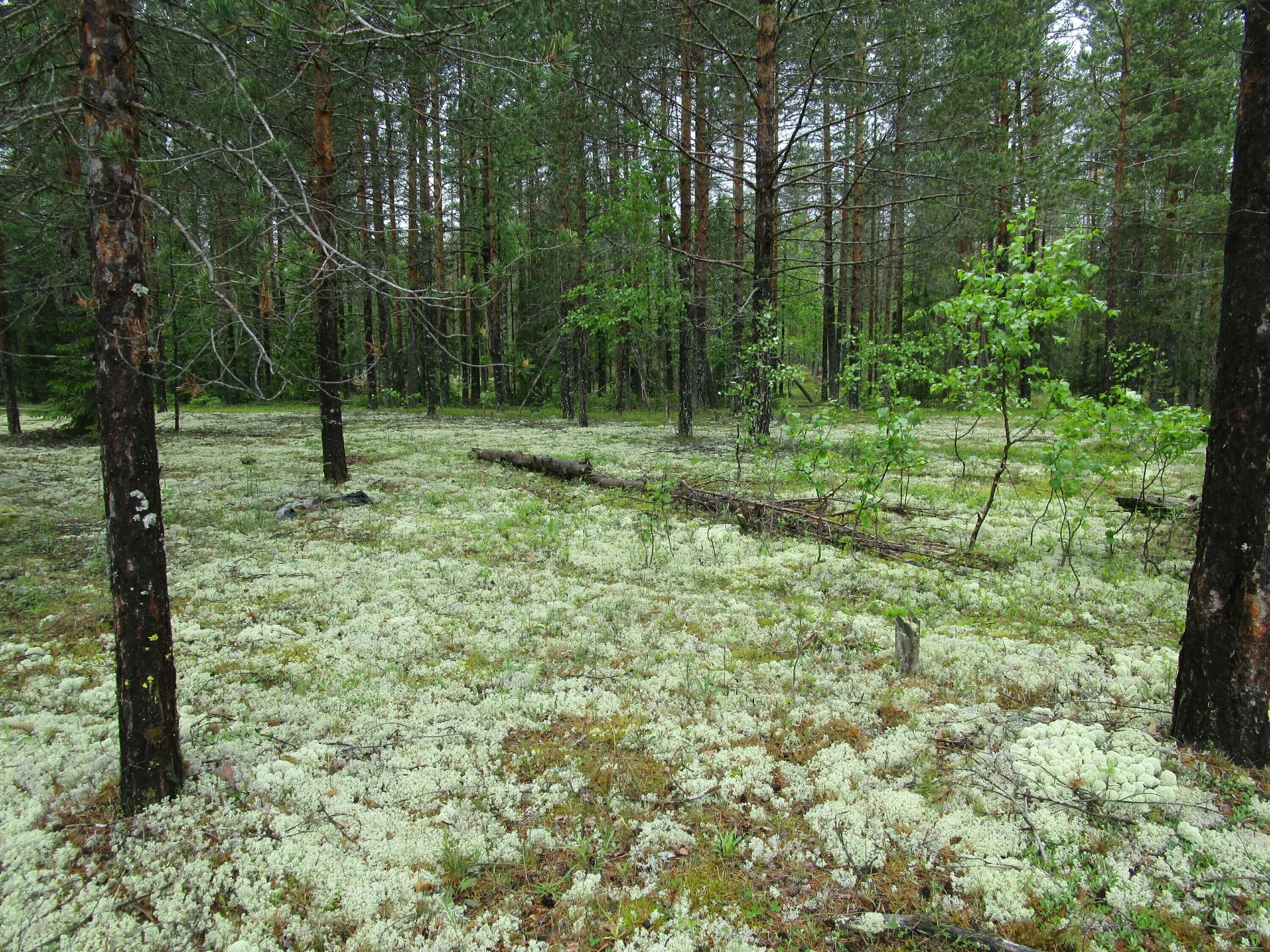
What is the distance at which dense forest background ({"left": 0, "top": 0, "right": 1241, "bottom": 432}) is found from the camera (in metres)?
3.71

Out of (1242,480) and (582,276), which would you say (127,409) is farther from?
(582,276)

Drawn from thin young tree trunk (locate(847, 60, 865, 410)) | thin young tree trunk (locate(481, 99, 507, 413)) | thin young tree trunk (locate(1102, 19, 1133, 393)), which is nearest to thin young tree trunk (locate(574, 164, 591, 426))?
thin young tree trunk (locate(481, 99, 507, 413))

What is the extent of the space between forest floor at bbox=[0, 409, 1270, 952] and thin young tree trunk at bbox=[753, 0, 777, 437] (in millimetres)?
5339

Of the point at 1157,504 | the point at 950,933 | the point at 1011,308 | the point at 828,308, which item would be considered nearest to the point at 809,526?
the point at 1011,308

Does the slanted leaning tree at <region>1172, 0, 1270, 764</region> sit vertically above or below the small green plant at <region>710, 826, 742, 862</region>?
above

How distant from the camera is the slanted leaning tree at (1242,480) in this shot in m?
2.87

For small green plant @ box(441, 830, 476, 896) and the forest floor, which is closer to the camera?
the forest floor

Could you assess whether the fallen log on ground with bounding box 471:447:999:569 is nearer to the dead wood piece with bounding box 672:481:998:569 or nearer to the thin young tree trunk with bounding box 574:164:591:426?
the dead wood piece with bounding box 672:481:998:569

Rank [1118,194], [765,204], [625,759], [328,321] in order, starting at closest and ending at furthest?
[625,759]
[328,321]
[765,204]
[1118,194]

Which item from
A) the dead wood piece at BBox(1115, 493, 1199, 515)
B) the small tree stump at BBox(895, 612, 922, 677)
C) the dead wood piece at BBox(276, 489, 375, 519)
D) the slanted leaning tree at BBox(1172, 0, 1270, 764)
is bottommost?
the small tree stump at BBox(895, 612, 922, 677)

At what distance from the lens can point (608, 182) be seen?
2159 cm

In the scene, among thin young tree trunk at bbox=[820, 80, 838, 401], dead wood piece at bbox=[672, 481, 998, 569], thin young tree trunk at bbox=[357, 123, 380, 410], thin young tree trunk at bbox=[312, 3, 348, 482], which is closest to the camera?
dead wood piece at bbox=[672, 481, 998, 569]

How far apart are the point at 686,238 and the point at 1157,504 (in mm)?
12681

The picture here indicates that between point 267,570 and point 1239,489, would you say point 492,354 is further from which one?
point 1239,489
